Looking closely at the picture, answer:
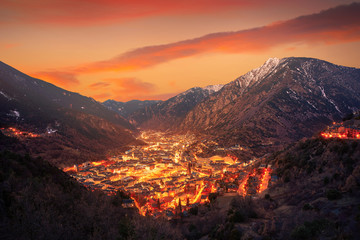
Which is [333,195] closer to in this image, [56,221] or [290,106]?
[56,221]

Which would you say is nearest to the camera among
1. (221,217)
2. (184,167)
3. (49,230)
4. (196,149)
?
(49,230)

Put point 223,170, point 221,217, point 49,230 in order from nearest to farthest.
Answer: point 49,230 → point 221,217 → point 223,170

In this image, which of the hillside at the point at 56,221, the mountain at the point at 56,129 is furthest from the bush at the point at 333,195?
the mountain at the point at 56,129

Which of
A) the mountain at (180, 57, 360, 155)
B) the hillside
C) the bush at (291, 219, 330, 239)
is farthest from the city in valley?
the mountain at (180, 57, 360, 155)

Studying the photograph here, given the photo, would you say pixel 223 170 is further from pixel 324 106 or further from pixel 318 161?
pixel 324 106

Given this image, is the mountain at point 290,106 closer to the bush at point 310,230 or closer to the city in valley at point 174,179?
the city in valley at point 174,179

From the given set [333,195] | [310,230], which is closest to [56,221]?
[310,230]

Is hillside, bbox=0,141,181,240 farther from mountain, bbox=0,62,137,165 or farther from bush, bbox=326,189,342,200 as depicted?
mountain, bbox=0,62,137,165

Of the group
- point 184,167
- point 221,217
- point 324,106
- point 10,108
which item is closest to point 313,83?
point 324,106
